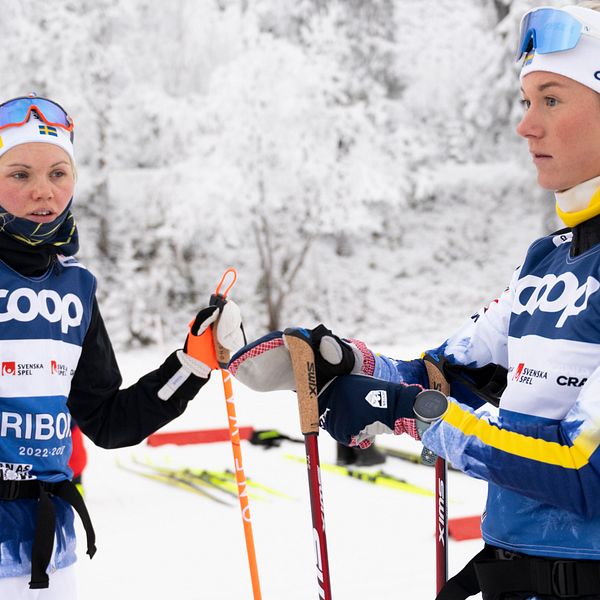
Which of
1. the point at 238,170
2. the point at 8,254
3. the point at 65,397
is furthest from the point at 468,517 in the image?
the point at 238,170

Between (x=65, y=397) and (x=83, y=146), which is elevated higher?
(x=83, y=146)

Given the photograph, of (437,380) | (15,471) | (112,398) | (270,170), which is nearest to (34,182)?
(112,398)

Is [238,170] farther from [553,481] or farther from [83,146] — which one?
[553,481]

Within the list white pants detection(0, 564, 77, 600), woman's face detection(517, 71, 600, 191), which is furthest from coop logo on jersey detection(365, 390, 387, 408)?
white pants detection(0, 564, 77, 600)

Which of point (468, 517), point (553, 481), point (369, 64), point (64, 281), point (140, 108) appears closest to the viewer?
point (553, 481)

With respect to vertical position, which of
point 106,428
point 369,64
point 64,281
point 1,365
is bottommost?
point 106,428

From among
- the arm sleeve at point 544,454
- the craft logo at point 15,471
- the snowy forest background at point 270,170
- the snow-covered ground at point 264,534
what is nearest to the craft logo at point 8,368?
the craft logo at point 15,471

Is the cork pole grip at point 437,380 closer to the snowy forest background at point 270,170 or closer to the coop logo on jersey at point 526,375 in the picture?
the coop logo on jersey at point 526,375

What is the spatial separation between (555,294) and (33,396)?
148 cm

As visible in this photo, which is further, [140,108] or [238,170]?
[140,108]

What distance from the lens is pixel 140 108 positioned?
16984 millimetres

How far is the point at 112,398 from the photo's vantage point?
2.61 metres

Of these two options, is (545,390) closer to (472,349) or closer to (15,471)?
(472,349)

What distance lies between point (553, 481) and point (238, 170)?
556 inches
